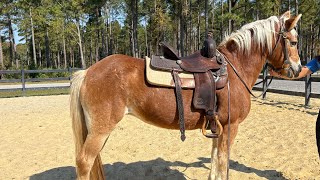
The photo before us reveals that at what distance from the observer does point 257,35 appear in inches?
119

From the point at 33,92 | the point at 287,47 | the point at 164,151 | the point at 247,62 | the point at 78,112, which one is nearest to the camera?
the point at 78,112

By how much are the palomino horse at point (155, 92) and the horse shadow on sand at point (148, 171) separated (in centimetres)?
96

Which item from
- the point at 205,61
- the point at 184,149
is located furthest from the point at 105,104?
the point at 184,149

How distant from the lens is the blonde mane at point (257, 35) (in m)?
3.01

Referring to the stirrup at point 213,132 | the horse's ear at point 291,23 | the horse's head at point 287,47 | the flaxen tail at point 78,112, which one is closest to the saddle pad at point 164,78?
the stirrup at point 213,132

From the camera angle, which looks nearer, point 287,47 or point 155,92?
point 155,92

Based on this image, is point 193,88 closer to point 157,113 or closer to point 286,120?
point 157,113

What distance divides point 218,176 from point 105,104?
4.77 ft

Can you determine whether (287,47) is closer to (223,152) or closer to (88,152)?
(223,152)

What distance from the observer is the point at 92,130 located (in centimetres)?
272

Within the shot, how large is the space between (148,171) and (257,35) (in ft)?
8.08

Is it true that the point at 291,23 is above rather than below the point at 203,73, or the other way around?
above

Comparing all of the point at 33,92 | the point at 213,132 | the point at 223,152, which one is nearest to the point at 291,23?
the point at 213,132

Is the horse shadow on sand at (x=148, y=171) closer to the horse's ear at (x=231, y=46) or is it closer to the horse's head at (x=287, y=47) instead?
the horse's head at (x=287, y=47)
